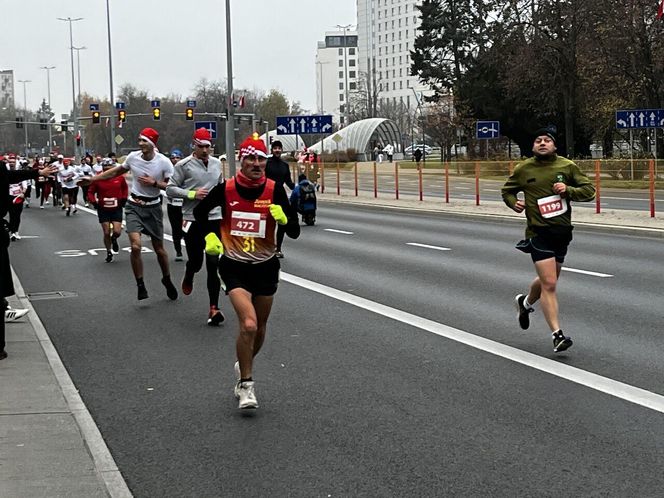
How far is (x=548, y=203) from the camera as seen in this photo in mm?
9180

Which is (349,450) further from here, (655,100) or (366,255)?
(655,100)

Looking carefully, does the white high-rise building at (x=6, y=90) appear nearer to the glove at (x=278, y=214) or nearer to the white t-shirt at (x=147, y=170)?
the white t-shirt at (x=147, y=170)

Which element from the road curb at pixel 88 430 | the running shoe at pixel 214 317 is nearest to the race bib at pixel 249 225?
the road curb at pixel 88 430

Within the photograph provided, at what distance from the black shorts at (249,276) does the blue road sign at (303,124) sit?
Result: 35.3 metres

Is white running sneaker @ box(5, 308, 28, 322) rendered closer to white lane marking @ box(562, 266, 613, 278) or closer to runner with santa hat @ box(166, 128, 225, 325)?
runner with santa hat @ box(166, 128, 225, 325)

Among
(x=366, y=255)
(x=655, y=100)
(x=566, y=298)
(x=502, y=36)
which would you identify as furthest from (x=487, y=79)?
(x=566, y=298)

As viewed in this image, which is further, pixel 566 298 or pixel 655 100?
pixel 655 100

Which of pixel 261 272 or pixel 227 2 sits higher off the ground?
pixel 227 2

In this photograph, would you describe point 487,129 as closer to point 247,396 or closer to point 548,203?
point 548,203

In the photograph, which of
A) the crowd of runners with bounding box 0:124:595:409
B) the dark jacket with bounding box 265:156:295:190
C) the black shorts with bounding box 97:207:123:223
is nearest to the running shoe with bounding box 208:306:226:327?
the crowd of runners with bounding box 0:124:595:409

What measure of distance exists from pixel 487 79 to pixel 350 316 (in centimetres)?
6156

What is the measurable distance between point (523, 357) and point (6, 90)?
474 ft

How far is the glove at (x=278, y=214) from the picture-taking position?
24.1 ft

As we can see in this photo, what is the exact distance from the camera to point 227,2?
45250 mm
